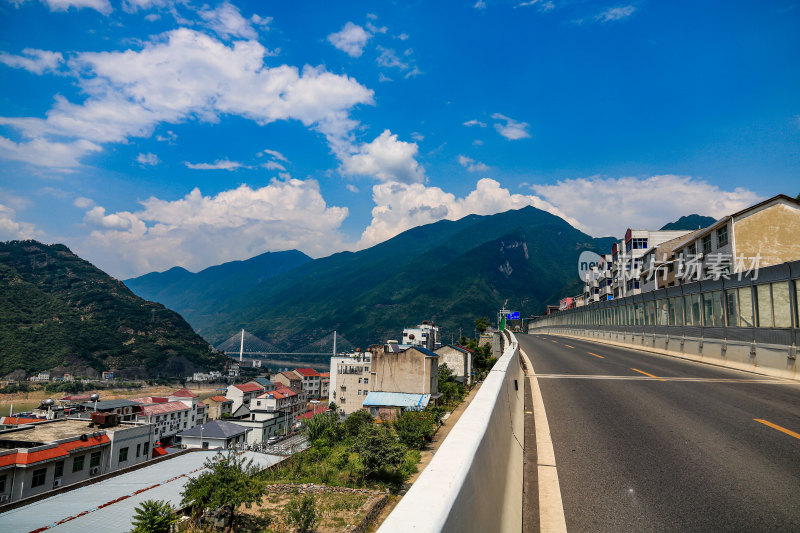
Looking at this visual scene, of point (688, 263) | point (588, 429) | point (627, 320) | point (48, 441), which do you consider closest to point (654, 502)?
point (588, 429)

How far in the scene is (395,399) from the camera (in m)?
50.6

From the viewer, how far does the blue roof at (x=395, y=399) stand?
4750 cm

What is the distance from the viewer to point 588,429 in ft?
25.7

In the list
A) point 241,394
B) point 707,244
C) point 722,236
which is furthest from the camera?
point 241,394

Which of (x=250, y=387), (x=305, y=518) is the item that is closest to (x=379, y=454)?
(x=305, y=518)

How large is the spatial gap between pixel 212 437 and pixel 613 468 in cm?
5503

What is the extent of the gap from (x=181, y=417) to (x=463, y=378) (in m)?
50.2

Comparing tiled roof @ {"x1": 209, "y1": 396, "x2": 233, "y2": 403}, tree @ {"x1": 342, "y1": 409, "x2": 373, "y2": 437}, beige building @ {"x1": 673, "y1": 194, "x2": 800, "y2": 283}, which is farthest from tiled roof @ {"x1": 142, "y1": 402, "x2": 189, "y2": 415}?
beige building @ {"x1": 673, "y1": 194, "x2": 800, "y2": 283}

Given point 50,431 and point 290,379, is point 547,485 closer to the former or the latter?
point 50,431

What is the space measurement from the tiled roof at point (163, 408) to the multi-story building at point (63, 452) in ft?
69.7

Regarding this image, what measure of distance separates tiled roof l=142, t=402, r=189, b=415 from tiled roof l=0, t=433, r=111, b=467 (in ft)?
99.4

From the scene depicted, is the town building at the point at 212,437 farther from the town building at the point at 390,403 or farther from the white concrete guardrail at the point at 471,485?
the white concrete guardrail at the point at 471,485

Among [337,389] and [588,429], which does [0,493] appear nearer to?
[588,429]

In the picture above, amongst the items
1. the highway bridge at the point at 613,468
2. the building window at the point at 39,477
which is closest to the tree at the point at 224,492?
the highway bridge at the point at 613,468
